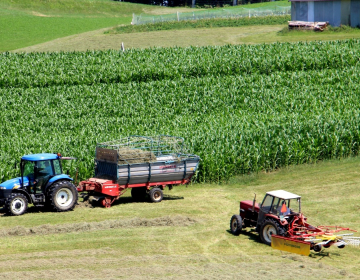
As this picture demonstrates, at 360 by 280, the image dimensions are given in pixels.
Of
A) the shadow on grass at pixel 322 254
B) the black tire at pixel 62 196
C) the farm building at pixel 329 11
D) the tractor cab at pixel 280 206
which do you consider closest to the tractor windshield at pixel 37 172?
the black tire at pixel 62 196

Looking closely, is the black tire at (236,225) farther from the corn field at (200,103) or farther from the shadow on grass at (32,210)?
the corn field at (200,103)

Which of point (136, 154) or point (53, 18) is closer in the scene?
point (136, 154)

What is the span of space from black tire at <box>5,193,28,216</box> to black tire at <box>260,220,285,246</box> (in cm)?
746

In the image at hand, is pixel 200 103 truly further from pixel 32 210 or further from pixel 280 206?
pixel 280 206

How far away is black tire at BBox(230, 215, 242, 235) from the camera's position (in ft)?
48.4

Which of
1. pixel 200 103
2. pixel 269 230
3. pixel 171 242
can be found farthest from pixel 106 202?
pixel 200 103

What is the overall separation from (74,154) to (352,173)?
11058 mm

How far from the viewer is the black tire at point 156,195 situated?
18.8 metres

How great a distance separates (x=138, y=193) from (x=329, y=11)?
42.9 metres

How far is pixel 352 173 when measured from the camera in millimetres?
21938

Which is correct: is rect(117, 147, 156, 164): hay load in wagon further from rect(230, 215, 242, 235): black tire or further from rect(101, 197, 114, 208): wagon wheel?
rect(230, 215, 242, 235): black tire

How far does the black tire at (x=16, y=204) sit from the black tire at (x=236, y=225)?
648 cm

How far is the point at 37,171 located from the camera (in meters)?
17.2

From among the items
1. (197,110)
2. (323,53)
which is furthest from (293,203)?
(323,53)
